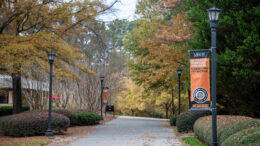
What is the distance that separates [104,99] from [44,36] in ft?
54.1

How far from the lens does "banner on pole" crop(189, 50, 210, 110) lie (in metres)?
8.82

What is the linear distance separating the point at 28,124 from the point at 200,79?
9135mm

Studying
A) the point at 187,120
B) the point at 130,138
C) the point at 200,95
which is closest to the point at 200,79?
the point at 200,95

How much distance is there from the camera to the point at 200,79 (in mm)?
8891

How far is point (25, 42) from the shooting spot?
14961 mm

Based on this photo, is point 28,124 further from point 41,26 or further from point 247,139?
point 247,139

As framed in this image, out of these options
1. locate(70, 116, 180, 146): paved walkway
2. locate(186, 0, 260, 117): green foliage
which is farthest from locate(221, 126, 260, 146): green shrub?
locate(186, 0, 260, 117): green foliage

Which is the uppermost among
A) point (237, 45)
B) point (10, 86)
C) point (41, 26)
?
point (41, 26)

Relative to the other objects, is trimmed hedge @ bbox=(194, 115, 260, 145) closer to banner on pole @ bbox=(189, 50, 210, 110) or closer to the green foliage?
banner on pole @ bbox=(189, 50, 210, 110)

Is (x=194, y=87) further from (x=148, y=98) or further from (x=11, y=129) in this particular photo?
(x=148, y=98)

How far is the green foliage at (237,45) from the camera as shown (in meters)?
11.8

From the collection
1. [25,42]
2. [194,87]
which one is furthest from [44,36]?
[194,87]

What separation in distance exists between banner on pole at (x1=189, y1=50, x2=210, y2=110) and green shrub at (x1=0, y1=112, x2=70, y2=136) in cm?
868

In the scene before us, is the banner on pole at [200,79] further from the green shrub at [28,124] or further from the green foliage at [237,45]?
the green shrub at [28,124]
